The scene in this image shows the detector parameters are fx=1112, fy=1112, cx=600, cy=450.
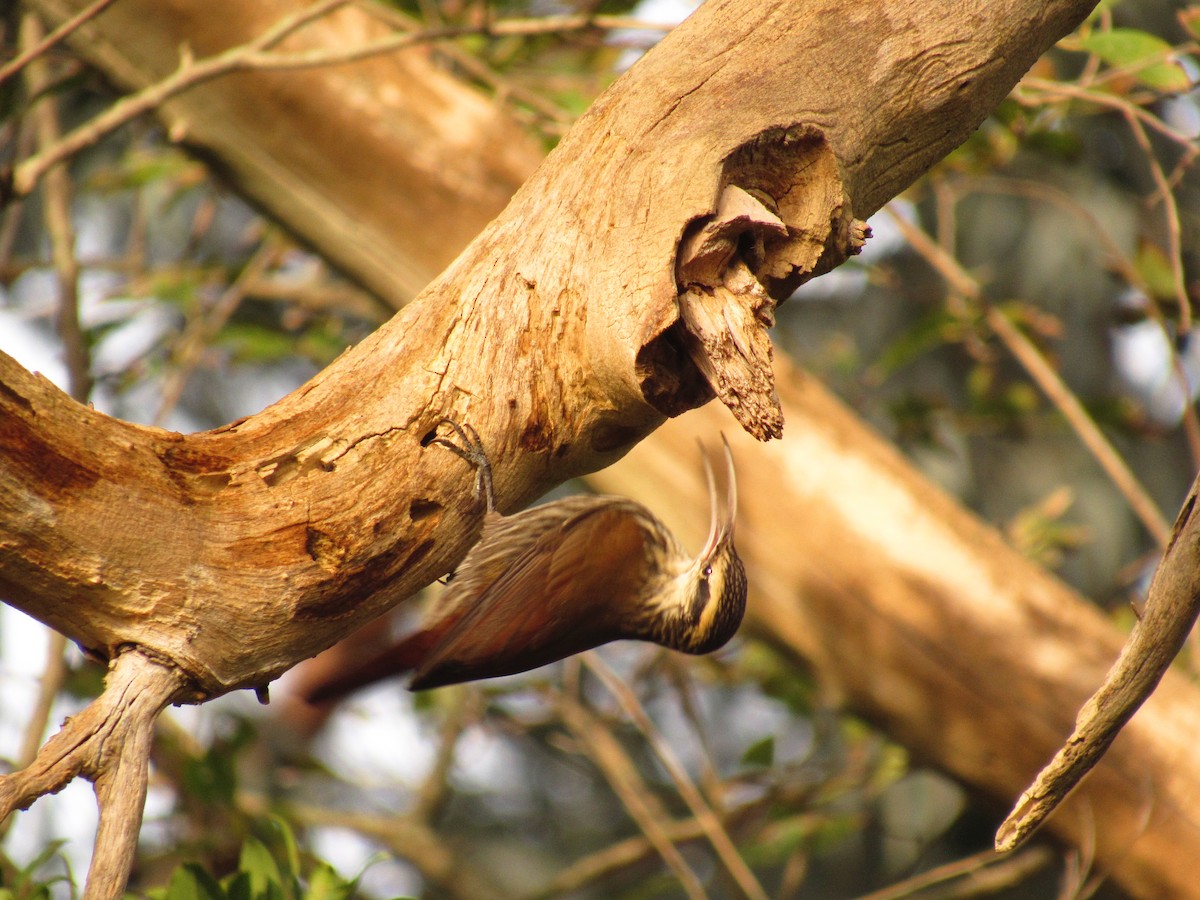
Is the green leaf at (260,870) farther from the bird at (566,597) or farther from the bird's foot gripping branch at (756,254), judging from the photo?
the bird's foot gripping branch at (756,254)

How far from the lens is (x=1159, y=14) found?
4.18 m

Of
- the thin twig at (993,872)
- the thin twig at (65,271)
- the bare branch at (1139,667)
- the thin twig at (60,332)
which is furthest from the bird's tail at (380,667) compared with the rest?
the thin twig at (993,872)

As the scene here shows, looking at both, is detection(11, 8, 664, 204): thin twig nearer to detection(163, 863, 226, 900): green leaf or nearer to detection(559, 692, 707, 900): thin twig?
detection(163, 863, 226, 900): green leaf

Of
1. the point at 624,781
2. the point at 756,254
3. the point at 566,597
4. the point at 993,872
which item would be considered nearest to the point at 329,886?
the point at 566,597

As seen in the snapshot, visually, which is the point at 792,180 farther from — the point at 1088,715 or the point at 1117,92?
the point at 1117,92

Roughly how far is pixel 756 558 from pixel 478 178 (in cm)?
109

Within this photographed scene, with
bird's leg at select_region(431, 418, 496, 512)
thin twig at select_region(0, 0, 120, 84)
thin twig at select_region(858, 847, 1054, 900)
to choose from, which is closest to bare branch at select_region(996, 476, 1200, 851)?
bird's leg at select_region(431, 418, 496, 512)

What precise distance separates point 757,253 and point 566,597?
728mm

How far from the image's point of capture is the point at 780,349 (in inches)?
120

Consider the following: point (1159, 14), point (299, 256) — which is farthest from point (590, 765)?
point (1159, 14)

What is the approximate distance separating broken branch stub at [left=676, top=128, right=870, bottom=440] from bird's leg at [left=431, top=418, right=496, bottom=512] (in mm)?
243

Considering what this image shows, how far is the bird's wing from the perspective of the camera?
1679 mm

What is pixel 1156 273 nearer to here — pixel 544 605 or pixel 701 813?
pixel 701 813

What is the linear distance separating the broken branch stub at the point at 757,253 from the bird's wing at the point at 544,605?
655 millimetres
